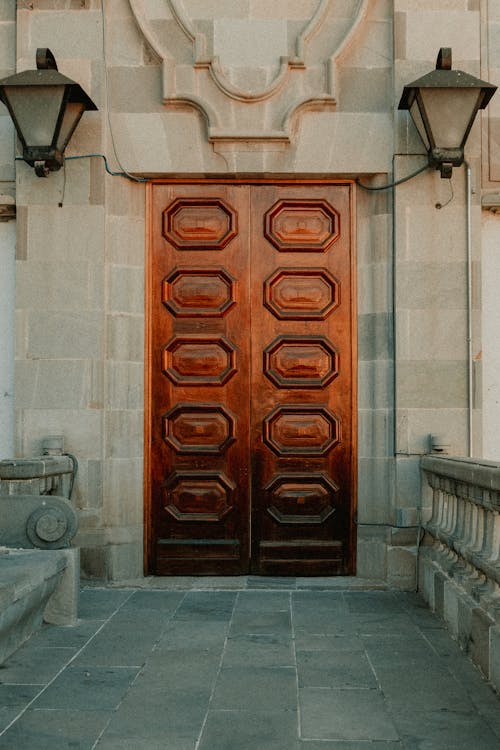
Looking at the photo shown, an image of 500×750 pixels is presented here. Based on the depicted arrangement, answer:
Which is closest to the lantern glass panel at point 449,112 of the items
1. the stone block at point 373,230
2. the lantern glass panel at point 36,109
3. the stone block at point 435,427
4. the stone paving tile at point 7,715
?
the stone block at point 373,230

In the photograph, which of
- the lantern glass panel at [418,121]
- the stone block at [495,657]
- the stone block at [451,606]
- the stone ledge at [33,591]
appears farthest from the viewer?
the lantern glass panel at [418,121]

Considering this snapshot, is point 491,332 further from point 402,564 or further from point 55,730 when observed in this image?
point 55,730

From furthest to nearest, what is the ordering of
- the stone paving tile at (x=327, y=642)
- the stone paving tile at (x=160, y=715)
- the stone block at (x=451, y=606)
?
the stone block at (x=451, y=606)
the stone paving tile at (x=327, y=642)
the stone paving tile at (x=160, y=715)

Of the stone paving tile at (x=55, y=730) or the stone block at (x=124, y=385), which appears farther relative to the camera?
the stone block at (x=124, y=385)

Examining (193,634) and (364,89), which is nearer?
(193,634)

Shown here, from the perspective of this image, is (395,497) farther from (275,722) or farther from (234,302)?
(275,722)

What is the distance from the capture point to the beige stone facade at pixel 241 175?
686 cm

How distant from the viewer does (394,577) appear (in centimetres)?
677

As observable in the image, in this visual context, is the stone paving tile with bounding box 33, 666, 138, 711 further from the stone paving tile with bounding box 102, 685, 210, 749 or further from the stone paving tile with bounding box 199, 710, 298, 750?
the stone paving tile with bounding box 199, 710, 298, 750

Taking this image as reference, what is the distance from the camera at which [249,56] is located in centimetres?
698

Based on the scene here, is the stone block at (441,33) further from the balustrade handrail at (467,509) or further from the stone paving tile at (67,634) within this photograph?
the stone paving tile at (67,634)

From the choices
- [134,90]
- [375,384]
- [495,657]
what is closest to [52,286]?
[134,90]

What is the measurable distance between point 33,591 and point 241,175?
3.66m

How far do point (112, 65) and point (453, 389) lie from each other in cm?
360
